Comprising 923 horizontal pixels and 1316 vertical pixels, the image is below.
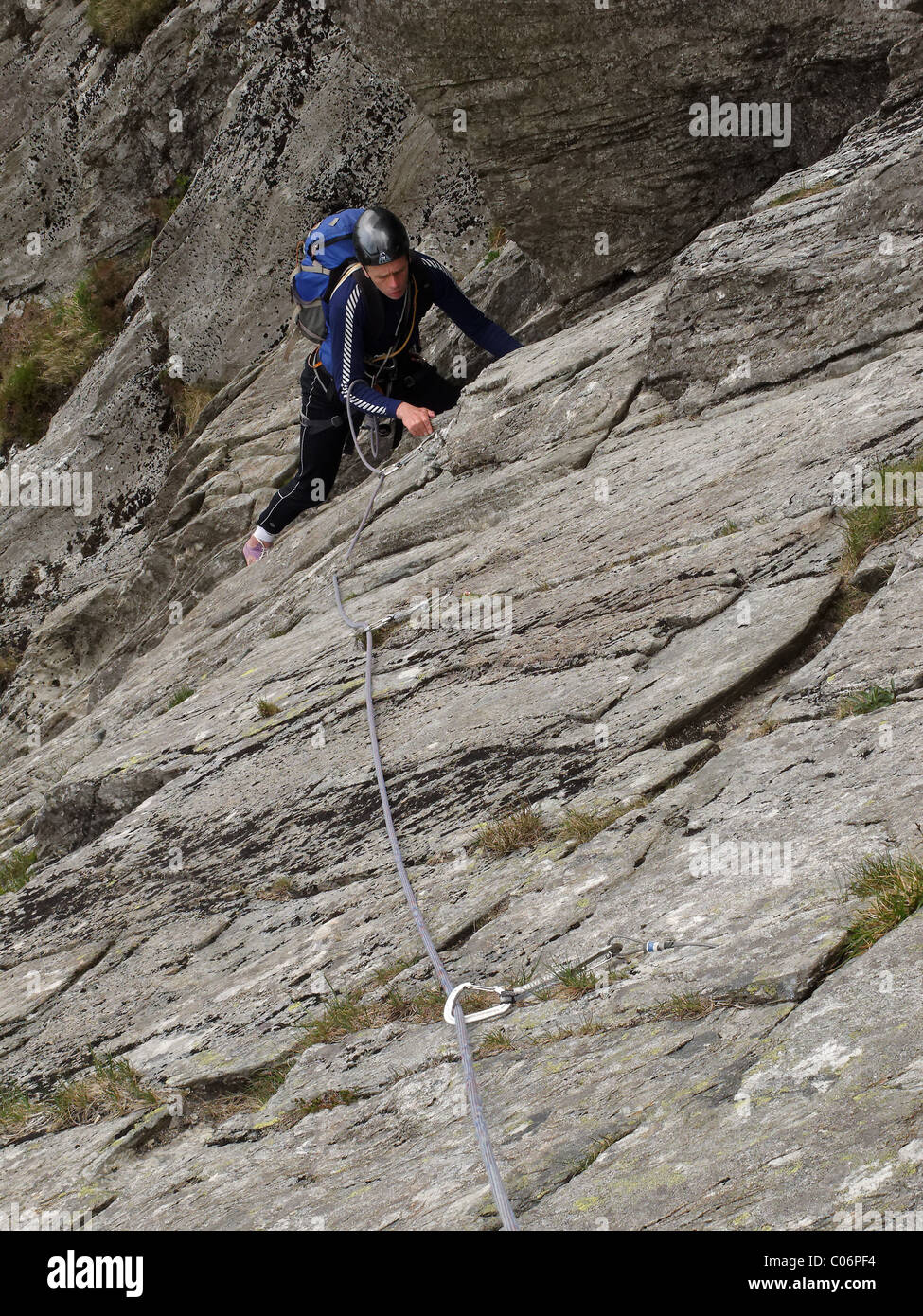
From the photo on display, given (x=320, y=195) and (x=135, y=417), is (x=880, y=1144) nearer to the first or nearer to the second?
(x=320, y=195)

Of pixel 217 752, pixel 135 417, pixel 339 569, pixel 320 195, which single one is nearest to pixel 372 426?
pixel 339 569

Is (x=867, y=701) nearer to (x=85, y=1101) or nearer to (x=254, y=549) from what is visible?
(x=85, y=1101)

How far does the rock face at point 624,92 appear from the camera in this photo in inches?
458

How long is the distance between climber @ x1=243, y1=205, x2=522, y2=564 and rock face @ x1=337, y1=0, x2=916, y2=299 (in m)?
1.27

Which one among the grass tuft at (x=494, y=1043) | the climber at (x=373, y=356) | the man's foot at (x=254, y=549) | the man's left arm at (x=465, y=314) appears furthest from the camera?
the man's foot at (x=254, y=549)

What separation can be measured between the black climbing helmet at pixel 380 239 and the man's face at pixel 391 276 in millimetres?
80

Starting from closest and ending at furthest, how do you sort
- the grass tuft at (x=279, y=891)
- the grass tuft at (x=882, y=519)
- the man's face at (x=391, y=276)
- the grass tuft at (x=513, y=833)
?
the grass tuft at (x=513, y=833), the grass tuft at (x=882, y=519), the grass tuft at (x=279, y=891), the man's face at (x=391, y=276)

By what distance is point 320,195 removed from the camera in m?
19.6

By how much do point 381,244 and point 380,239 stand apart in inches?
2.2

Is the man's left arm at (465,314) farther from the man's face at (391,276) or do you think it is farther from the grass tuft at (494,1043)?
the grass tuft at (494,1043)

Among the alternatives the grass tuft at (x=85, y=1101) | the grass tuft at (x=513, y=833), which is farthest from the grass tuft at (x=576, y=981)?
the grass tuft at (x=85, y=1101)

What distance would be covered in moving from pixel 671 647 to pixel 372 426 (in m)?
7.76

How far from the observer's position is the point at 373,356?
43.4ft

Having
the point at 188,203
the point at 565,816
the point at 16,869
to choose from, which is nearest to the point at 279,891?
the point at 565,816
